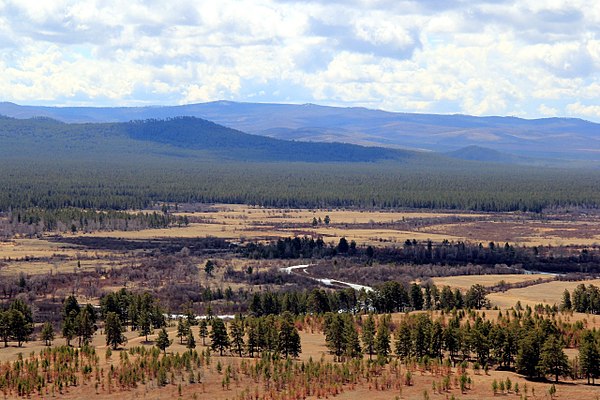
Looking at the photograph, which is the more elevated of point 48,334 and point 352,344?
point 352,344

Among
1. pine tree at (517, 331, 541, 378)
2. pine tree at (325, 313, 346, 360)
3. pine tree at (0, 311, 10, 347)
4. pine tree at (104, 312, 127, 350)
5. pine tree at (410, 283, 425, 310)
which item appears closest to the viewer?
pine tree at (517, 331, 541, 378)

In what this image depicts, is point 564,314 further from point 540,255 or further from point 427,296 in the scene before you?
point 540,255

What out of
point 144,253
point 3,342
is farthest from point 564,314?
point 144,253

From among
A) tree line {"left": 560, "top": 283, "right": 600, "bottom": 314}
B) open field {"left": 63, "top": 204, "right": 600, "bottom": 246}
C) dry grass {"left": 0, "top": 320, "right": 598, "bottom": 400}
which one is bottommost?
dry grass {"left": 0, "top": 320, "right": 598, "bottom": 400}

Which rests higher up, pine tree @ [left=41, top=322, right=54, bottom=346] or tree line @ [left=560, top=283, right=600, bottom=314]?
tree line @ [left=560, top=283, right=600, bottom=314]

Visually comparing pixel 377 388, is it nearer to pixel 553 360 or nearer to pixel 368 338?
pixel 368 338

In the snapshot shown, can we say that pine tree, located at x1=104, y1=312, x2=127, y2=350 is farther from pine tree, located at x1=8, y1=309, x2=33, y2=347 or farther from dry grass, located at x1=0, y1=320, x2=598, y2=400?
dry grass, located at x1=0, y1=320, x2=598, y2=400

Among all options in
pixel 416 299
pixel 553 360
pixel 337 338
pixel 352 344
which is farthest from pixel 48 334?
pixel 553 360

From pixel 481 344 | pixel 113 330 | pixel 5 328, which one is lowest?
pixel 5 328

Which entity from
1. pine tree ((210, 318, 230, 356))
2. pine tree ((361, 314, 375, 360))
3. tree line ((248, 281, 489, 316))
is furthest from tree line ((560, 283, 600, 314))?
pine tree ((210, 318, 230, 356))

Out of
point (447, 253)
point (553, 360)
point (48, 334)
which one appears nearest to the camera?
point (553, 360)

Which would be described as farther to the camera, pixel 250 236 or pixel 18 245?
pixel 250 236
